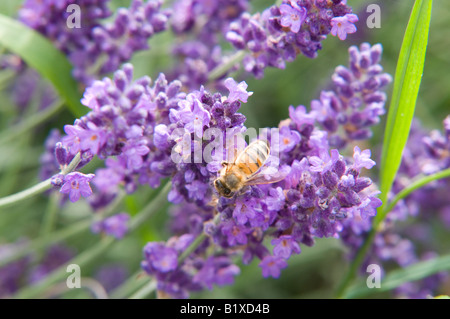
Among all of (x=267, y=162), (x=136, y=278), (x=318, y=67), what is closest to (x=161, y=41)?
(x=318, y=67)

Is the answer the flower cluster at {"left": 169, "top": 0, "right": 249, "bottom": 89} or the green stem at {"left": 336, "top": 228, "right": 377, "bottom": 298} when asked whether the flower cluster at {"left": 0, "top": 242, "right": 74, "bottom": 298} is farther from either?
the green stem at {"left": 336, "top": 228, "right": 377, "bottom": 298}

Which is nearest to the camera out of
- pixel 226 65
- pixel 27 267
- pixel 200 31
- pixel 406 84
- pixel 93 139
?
pixel 93 139

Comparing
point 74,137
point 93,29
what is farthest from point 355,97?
point 93,29

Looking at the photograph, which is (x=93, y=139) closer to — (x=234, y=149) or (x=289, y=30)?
(x=234, y=149)

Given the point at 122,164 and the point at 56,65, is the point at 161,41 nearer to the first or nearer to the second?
the point at 56,65

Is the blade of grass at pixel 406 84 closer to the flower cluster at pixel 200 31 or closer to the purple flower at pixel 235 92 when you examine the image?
the purple flower at pixel 235 92

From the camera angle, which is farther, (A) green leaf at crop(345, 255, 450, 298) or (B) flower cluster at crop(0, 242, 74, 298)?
(B) flower cluster at crop(0, 242, 74, 298)

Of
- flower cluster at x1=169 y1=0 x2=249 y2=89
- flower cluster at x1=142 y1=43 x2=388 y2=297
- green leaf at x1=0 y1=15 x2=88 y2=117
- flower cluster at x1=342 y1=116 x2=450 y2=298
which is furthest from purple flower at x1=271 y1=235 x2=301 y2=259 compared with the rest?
green leaf at x1=0 y1=15 x2=88 y2=117
